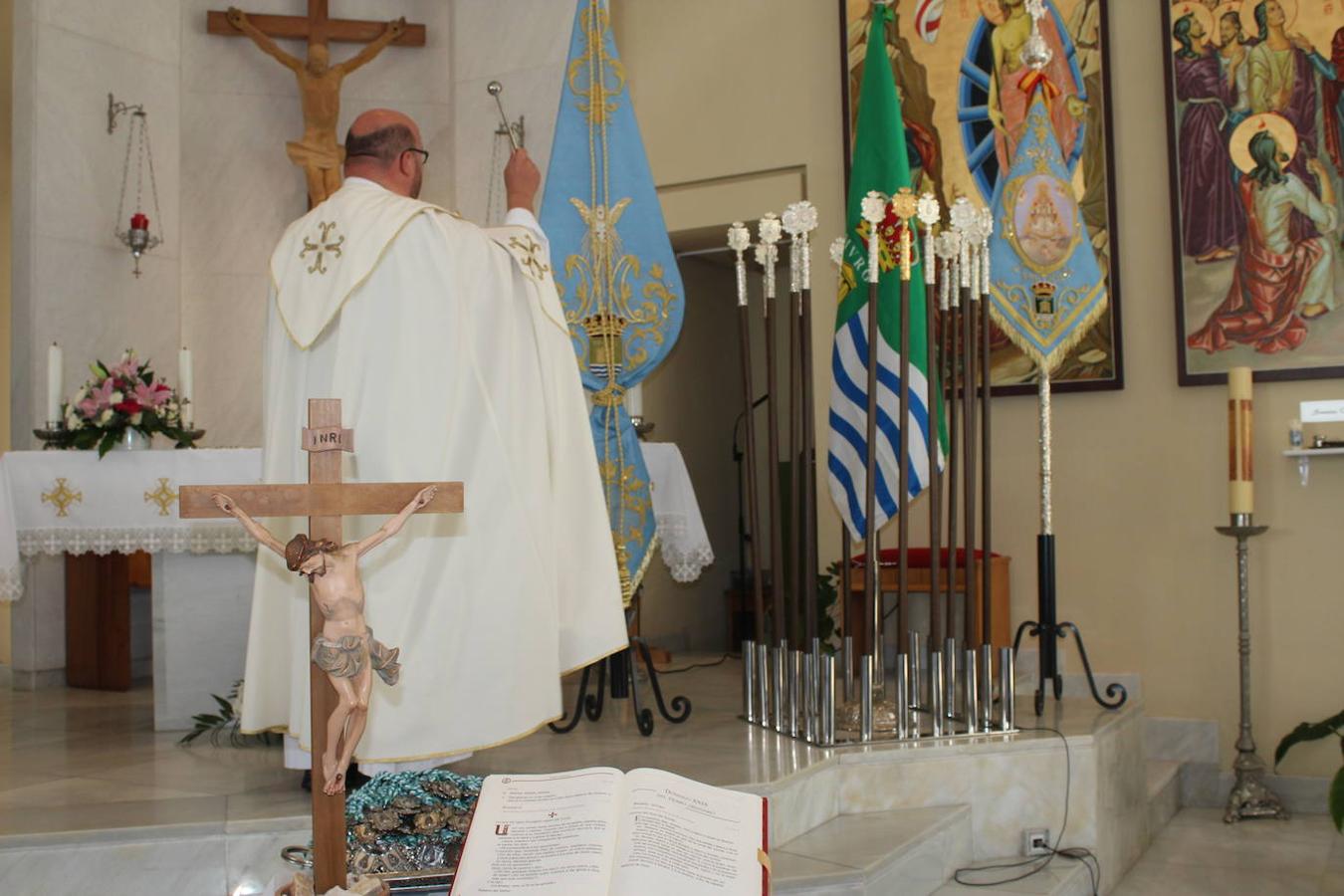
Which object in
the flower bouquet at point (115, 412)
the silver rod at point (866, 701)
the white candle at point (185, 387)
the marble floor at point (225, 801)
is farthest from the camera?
the white candle at point (185, 387)

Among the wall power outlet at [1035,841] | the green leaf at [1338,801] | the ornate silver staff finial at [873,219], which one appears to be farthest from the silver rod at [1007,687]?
the ornate silver staff finial at [873,219]

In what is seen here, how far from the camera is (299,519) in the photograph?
12.2ft

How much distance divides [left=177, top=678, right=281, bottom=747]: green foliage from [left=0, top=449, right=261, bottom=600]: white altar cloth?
58 centimetres

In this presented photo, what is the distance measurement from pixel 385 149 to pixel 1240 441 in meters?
3.78

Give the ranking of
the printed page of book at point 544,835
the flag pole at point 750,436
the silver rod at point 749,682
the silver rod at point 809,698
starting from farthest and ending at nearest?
the silver rod at point 749,682 → the flag pole at point 750,436 → the silver rod at point 809,698 → the printed page of book at point 544,835

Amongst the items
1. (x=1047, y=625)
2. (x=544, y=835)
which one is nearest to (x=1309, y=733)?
(x=1047, y=625)

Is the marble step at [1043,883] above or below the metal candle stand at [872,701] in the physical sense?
below

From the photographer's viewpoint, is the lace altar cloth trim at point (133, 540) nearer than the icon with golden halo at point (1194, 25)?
Yes

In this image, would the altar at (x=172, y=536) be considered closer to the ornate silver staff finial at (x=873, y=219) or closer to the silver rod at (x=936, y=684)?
the silver rod at (x=936, y=684)

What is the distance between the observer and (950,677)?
4.82 m

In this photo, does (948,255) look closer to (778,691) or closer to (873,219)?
(873,219)

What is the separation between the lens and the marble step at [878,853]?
3.49 meters

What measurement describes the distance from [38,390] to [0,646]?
91.0 inches

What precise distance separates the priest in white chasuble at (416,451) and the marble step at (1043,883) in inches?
54.3
